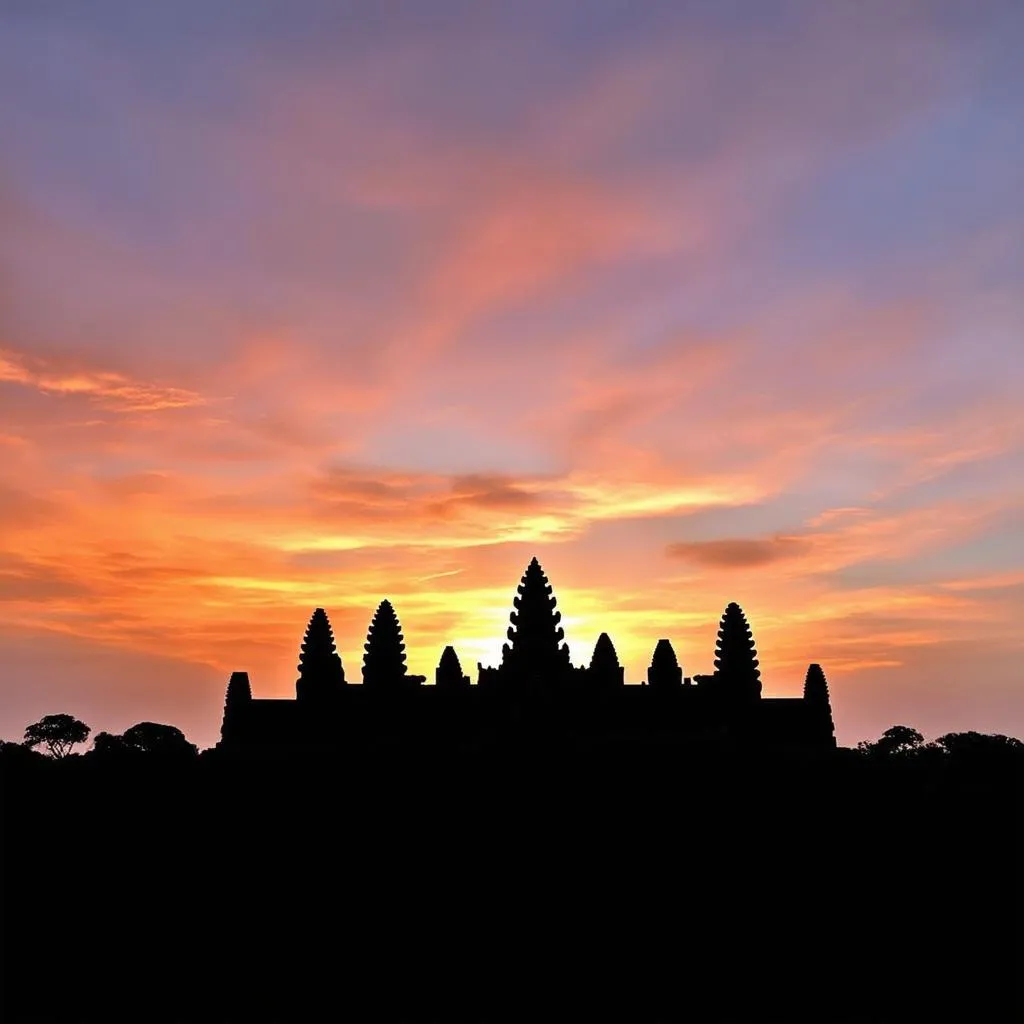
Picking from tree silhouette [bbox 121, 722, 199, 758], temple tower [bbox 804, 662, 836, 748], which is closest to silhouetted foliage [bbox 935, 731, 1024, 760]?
temple tower [bbox 804, 662, 836, 748]

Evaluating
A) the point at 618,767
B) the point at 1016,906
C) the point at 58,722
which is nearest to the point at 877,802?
the point at 1016,906

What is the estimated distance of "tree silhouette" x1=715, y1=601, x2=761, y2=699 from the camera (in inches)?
3920

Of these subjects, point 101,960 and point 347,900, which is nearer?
point 101,960

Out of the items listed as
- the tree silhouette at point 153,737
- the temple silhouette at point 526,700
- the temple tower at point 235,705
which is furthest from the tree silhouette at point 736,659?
the tree silhouette at point 153,737

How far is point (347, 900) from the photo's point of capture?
177 ft

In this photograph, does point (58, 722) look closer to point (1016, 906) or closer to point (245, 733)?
point (245, 733)

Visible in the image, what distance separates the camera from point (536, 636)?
344ft

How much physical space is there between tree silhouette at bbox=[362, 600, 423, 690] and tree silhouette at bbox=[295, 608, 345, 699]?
2411mm

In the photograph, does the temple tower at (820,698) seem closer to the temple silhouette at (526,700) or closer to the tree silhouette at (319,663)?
the temple silhouette at (526,700)

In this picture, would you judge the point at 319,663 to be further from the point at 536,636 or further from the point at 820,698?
the point at 820,698

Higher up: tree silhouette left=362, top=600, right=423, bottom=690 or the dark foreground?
tree silhouette left=362, top=600, right=423, bottom=690

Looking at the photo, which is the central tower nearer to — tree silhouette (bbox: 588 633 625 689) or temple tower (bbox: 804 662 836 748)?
tree silhouette (bbox: 588 633 625 689)

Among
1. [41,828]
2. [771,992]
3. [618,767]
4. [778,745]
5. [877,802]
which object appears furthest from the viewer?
[778,745]

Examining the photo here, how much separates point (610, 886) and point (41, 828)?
2622 cm
